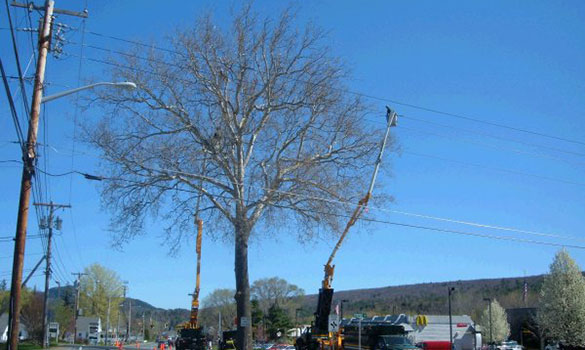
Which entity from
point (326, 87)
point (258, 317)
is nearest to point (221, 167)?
point (326, 87)

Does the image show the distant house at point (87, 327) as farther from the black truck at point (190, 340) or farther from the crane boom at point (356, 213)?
the crane boom at point (356, 213)

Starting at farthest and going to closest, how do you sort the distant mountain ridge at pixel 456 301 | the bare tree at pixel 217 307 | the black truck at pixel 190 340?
the bare tree at pixel 217 307 → the distant mountain ridge at pixel 456 301 → the black truck at pixel 190 340

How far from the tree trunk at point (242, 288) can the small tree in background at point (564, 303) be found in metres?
42.3

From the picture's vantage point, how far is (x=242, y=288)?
1240 inches

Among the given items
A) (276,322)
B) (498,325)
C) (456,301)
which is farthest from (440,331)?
(456,301)

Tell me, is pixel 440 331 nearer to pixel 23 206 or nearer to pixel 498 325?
pixel 498 325

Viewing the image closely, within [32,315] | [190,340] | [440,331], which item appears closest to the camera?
[190,340]

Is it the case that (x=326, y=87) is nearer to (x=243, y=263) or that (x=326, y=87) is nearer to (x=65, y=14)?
(x=243, y=263)

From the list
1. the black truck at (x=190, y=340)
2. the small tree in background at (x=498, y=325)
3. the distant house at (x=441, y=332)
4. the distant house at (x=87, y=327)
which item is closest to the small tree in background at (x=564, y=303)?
the distant house at (x=441, y=332)

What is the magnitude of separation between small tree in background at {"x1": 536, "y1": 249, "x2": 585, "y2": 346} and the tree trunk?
4226 cm

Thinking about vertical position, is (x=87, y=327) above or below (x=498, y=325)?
below

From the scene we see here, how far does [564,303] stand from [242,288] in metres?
43.1

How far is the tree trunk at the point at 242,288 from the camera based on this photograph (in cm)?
3111

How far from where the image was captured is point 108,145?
2970 centimetres
